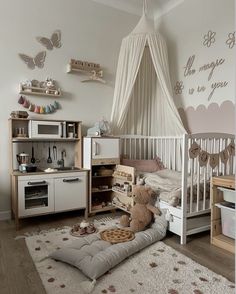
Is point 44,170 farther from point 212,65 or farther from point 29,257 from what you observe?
point 212,65

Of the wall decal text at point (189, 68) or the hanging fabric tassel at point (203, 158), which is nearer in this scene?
the hanging fabric tassel at point (203, 158)

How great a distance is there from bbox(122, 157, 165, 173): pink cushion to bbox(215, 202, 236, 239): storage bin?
125 cm

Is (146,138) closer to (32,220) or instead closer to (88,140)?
(88,140)

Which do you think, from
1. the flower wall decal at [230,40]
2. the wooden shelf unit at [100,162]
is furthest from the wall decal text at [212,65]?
the wooden shelf unit at [100,162]

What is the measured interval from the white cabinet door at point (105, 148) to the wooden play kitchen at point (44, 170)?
27cm

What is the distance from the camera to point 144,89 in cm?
377

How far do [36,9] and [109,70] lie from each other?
1256mm

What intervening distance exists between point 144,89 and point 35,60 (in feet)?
5.31

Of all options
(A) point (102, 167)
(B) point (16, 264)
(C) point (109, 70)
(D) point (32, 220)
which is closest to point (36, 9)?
(C) point (109, 70)

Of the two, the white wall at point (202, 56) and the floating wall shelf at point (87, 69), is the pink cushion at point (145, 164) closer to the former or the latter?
the white wall at point (202, 56)

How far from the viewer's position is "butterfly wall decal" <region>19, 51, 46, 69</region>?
10.3ft

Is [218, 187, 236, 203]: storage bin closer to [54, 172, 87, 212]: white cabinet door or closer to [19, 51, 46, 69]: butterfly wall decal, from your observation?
[54, 172, 87, 212]: white cabinet door

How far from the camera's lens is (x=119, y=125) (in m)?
3.46

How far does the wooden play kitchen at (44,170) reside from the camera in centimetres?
275
